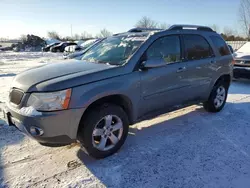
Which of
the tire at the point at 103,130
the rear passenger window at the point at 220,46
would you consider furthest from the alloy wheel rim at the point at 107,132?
the rear passenger window at the point at 220,46

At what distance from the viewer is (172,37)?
13.4 feet

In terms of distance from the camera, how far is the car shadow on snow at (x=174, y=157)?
2.85 metres

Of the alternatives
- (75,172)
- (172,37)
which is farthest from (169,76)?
(75,172)

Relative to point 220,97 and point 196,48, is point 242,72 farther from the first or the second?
point 196,48

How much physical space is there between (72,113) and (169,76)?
1792 mm

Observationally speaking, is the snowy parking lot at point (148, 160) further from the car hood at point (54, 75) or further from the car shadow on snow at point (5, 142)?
the car hood at point (54, 75)

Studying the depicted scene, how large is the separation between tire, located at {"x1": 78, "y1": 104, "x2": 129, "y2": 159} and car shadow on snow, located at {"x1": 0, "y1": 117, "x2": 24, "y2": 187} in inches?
39.4

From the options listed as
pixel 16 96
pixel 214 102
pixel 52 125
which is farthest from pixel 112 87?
A: pixel 214 102

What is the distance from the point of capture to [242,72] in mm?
8086

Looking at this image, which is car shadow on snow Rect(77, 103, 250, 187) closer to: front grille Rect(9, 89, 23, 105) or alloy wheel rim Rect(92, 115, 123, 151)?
alloy wheel rim Rect(92, 115, 123, 151)

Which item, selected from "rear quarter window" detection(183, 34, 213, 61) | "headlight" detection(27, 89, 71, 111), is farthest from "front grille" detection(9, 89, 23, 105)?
"rear quarter window" detection(183, 34, 213, 61)

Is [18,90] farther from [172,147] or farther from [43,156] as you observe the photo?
[172,147]

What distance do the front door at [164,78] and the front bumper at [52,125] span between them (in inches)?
45.1

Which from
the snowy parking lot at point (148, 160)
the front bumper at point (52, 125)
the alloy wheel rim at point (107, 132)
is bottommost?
the snowy parking lot at point (148, 160)
